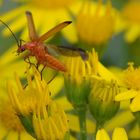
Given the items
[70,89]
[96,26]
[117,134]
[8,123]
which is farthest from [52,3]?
[117,134]

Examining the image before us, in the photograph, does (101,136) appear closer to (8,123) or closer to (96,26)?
(8,123)

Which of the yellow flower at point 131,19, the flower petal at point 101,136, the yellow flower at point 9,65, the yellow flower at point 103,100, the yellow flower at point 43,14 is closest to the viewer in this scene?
the flower petal at point 101,136

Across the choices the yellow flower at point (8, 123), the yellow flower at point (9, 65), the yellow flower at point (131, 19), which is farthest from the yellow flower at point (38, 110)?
the yellow flower at point (131, 19)

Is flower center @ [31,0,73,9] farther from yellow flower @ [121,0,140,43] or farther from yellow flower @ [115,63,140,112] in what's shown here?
yellow flower @ [115,63,140,112]

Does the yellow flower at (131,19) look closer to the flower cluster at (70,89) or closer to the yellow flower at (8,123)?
the flower cluster at (70,89)

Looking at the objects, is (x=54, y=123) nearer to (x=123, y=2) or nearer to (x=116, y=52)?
(x=116, y=52)

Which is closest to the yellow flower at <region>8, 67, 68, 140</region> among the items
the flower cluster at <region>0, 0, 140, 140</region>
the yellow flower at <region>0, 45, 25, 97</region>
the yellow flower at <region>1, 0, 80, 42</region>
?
the flower cluster at <region>0, 0, 140, 140</region>

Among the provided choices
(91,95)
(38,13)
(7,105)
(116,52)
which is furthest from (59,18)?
(91,95)
